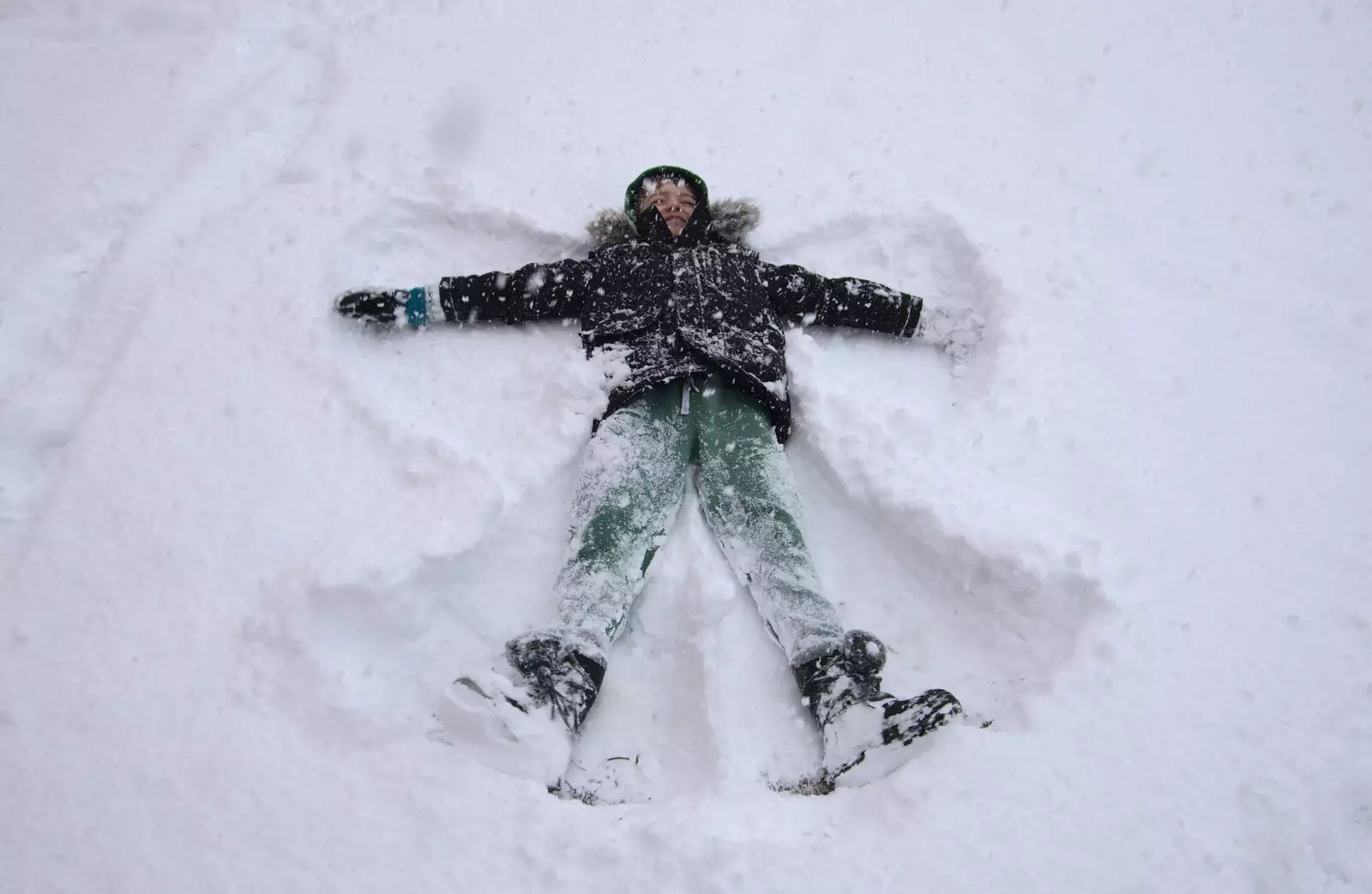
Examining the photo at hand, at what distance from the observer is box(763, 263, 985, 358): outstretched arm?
2.75 m

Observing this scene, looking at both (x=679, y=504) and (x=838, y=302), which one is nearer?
(x=679, y=504)

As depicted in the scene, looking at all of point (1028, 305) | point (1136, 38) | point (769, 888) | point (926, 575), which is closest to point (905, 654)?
point (926, 575)

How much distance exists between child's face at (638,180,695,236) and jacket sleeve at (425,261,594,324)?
36cm

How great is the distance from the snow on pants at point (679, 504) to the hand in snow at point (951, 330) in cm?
78

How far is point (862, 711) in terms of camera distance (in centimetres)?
175

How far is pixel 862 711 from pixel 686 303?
1357mm

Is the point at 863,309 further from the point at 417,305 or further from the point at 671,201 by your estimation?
the point at 417,305

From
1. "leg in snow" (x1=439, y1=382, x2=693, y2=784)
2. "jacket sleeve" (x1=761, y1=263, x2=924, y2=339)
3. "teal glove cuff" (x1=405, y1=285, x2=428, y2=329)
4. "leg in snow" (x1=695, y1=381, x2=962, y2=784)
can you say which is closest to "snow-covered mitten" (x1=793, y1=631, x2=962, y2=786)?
"leg in snow" (x1=695, y1=381, x2=962, y2=784)

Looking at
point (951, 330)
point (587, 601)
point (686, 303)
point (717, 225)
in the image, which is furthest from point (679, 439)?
point (951, 330)

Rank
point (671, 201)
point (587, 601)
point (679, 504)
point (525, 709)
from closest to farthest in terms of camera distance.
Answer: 1. point (525, 709)
2. point (587, 601)
3. point (679, 504)
4. point (671, 201)

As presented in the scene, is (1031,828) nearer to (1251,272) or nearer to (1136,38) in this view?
(1251,272)

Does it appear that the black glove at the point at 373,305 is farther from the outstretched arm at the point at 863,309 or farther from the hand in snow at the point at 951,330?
the hand in snow at the point at 951,330

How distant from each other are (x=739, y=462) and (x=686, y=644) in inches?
22.1

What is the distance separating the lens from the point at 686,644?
6.87 ft
